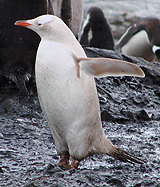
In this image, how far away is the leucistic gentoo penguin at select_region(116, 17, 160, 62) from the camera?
23.8 ft

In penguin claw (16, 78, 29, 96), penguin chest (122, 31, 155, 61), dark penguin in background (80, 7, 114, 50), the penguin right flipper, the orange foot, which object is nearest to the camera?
the orange foot

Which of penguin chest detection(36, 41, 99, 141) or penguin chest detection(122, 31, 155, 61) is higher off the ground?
penguin chest detection(36, 41, 99, 141)

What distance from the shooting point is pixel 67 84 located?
2199 mm

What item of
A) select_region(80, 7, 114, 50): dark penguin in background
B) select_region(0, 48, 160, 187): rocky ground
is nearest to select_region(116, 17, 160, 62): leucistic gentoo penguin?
select_region(80, 7, 114, 50): dark penguin in background

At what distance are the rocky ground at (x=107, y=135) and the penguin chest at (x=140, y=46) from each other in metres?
3.19

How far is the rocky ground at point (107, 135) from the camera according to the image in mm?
2184

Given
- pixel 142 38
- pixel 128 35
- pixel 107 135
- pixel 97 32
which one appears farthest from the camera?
pixel 128 35

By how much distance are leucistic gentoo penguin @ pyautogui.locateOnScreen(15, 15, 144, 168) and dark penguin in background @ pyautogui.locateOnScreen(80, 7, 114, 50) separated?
492 centimetres

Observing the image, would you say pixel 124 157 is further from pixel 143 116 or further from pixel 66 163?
pixel 143 116

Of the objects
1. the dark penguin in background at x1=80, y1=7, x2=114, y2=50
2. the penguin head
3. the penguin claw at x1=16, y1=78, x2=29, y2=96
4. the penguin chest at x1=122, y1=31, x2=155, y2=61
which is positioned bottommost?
the penguin chest at x1=122, y1=31, x2=155, y2=61

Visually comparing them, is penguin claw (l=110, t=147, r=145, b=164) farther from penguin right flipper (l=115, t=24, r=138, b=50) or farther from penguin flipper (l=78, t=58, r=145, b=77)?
penguin right flipper (l=115, t=24, r=138, b=50)

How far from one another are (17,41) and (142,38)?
4.37 metres

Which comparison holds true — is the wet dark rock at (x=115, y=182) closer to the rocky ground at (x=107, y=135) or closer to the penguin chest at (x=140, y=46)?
the rocky ground at (x=107, y=135)

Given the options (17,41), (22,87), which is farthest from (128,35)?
(22,87)
